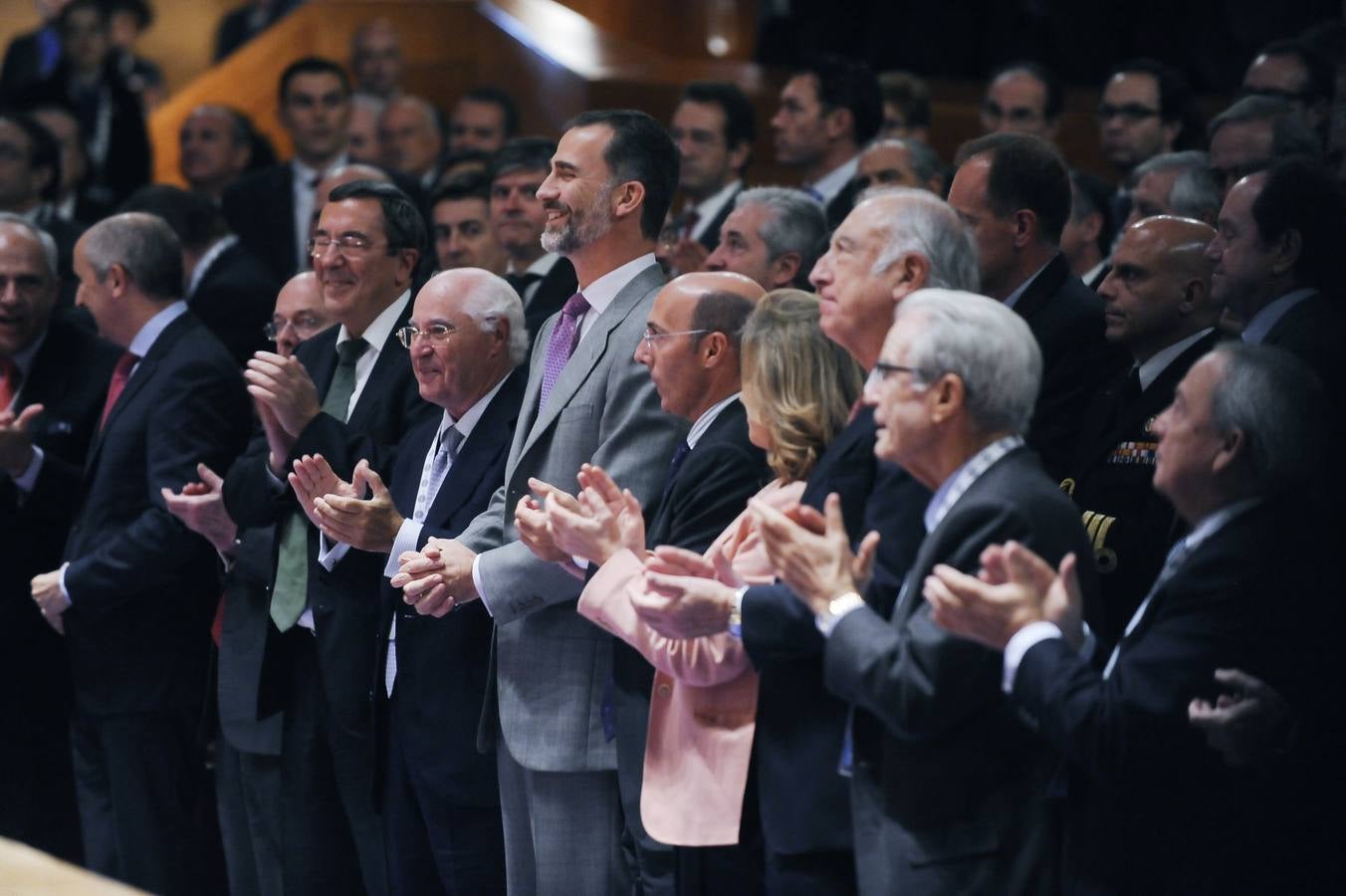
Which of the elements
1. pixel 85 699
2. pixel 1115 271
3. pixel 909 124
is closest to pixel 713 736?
pixel 1115 271

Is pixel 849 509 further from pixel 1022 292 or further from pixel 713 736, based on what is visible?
pixel 1022 292

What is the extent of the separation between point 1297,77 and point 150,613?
3478 millimetres

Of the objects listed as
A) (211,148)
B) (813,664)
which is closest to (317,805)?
(813,664)

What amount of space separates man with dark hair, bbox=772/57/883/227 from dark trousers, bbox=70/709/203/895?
272cm

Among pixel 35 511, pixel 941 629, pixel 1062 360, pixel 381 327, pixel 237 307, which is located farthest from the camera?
pixel 237 307

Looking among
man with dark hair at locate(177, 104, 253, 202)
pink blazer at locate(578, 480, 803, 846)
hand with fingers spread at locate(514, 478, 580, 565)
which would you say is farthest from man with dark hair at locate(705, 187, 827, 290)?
man with dark hair at locate(177, 104, 253, 202)

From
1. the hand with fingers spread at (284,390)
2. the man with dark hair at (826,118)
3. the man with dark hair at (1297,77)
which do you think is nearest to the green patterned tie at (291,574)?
the hand with fingers spread at (284,390)

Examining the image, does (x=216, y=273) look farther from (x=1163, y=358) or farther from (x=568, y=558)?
(x=1163, y=358)

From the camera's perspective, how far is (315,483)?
152 inches

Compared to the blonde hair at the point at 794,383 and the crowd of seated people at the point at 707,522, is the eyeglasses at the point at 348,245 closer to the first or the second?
the crowd of seated people at the point at 707,522

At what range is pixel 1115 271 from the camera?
378 centimetres

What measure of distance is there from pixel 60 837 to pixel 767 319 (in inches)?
119

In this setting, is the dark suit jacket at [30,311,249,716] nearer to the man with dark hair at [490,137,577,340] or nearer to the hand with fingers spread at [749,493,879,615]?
the man with dark hair at [490,137,577,340]

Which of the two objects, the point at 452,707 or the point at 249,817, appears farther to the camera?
the point at 249,817
